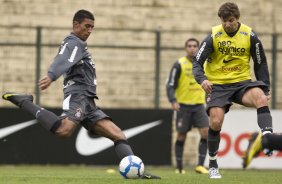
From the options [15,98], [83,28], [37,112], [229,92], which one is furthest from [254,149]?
[15,98]

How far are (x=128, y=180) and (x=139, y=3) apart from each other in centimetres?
1157

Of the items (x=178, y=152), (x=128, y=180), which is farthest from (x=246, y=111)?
(x=128, y=180)

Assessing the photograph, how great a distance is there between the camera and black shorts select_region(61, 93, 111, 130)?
10.2 metres

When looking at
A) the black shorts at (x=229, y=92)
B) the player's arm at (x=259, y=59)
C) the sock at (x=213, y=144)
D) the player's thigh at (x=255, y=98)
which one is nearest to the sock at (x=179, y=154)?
the sock at (x=213, y=144)

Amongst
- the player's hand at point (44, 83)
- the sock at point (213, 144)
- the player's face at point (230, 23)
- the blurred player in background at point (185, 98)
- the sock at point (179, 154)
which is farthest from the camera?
the blurred player in background at point (185, 98)

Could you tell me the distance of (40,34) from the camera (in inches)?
703

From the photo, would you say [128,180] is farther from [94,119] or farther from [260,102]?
[260,102]

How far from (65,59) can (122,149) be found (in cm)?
130

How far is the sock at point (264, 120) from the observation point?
10422mm

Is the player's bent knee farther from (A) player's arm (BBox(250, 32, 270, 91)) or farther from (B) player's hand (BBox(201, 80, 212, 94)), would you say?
(A) player's arm (BBox(250, 32, 270, 91))

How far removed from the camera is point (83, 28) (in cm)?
1038

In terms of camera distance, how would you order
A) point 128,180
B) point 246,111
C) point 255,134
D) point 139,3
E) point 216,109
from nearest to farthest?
point 128,180 < point 216,109 < point 255,134 < point 246,111 < point 139,3

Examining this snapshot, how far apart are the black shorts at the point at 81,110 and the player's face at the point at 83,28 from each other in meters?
0.74

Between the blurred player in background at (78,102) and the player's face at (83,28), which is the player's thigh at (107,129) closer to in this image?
the blurred player in background at (78,102)
